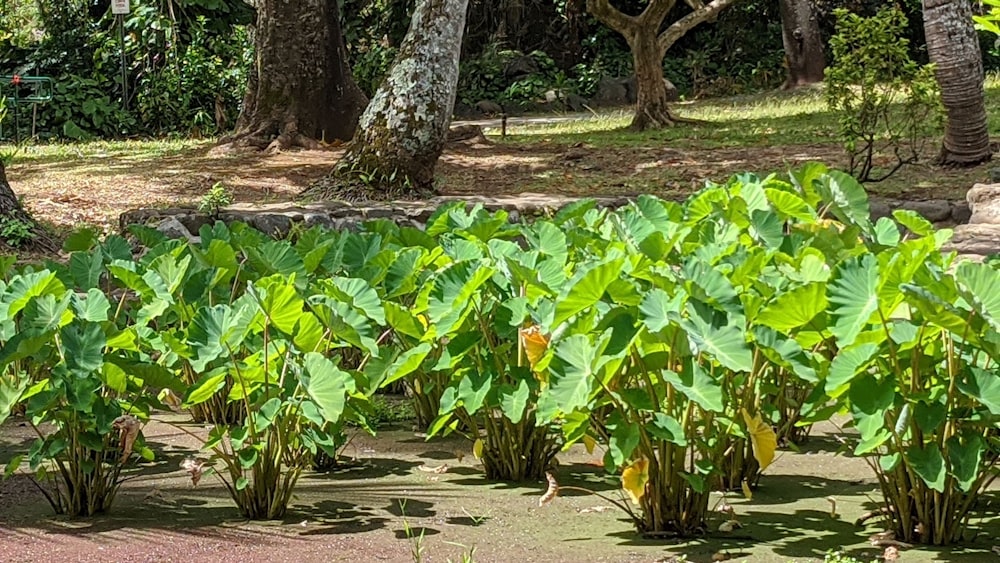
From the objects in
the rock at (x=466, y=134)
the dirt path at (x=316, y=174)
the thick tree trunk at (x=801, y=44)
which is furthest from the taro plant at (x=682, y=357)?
the thick tree trunk at (x=801, y=44)

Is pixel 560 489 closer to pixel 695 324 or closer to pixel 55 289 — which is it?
pixel 695 324

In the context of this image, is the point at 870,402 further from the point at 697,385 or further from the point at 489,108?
the point at 489,108

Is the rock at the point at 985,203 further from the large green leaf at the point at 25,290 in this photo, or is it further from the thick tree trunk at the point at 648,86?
the thick tree trunk at the point at 648,86

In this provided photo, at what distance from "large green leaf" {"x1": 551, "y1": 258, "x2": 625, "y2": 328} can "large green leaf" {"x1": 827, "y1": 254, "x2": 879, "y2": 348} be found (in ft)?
1.57

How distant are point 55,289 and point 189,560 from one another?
842mm

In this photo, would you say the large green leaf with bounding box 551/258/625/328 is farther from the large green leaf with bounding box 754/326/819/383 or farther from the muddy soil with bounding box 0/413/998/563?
the muddy soil with bounding box 0/413/998/563

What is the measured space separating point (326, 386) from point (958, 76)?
8.00m

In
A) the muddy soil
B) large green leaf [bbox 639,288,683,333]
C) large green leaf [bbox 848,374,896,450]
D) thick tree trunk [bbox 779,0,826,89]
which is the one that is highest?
thick tree trunk [bbox 779,0,826,89]

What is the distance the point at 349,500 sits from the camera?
3.66 meters

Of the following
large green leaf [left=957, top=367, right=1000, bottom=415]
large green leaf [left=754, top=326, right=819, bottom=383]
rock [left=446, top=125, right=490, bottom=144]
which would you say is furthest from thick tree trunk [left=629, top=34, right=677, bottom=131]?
large green leaf [left=957, top=367, right=1000, bottom=415]

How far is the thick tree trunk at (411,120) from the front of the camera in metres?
9.30

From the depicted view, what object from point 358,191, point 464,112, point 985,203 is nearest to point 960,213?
point 985,203

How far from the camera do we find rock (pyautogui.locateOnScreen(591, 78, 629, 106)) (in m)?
19.8

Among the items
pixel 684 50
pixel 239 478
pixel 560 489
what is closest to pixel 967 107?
pixel 560 489
